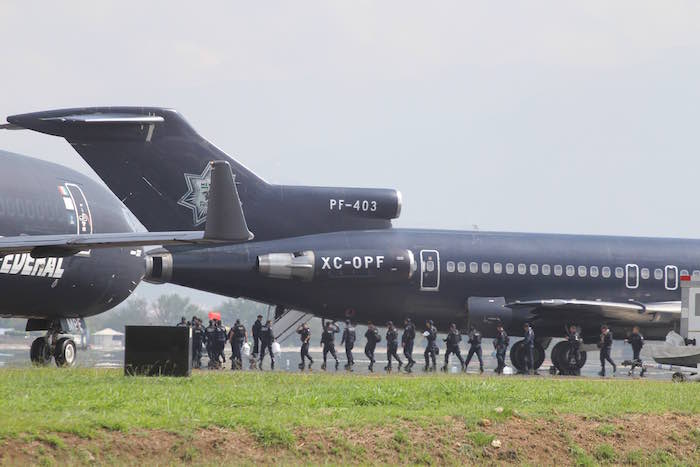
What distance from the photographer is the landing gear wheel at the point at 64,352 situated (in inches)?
1025

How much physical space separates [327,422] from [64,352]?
12.6 meters

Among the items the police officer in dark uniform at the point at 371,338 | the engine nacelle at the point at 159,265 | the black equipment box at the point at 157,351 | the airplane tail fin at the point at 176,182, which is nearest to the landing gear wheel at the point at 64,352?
the engine nacelle at the point at 159,265

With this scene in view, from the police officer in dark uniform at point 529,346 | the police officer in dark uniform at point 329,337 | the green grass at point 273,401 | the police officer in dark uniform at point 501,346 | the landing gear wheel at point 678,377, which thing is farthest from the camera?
the police officer in dark uniform at point 529,346

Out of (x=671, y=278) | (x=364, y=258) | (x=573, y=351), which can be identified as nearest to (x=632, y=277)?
(x=671, y=278)

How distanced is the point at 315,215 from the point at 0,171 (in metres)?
13.1

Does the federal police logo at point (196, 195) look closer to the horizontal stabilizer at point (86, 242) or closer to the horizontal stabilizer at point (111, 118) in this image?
the horizontal stabilizer at point (111, 118)

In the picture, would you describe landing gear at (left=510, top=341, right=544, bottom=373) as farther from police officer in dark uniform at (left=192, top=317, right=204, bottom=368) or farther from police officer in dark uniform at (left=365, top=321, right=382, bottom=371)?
police officer in dark uniform at (left=192, top=317, right=204, bottom=368)

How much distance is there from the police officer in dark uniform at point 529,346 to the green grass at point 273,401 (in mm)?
11539

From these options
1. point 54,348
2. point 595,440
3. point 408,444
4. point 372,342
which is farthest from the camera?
point 372,342

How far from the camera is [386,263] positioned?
110 feet

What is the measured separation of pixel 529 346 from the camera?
34469 mm

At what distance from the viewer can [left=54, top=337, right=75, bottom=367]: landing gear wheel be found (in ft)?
85.4

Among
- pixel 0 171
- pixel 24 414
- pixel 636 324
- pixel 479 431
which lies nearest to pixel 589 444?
pixel 479 431

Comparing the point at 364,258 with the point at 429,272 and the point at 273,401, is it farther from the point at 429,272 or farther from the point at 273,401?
the point at 273,401
